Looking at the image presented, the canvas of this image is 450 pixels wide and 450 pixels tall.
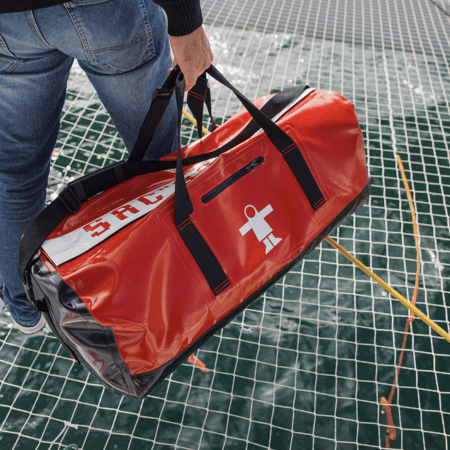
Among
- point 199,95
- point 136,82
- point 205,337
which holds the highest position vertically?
point 136,82

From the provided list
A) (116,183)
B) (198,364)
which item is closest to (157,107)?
(116,183)

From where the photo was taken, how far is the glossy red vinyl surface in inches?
24.4

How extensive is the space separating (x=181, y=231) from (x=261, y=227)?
0.17 m

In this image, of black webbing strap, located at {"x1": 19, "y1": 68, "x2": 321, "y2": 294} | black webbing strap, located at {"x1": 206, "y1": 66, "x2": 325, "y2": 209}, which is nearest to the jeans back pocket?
black webbing strap, located at {"x1": 19, "y1": 68, "x2": 321, "y2": 294}

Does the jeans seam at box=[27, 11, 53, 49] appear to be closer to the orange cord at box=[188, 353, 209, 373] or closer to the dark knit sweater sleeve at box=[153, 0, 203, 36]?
the dark knit sweater sleeve at box=[153, 0, 203, 36]

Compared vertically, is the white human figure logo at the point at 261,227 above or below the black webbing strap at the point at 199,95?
below

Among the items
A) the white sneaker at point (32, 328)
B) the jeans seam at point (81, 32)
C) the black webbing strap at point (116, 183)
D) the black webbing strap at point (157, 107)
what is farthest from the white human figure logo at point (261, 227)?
the white sneaker at point (32, 328)

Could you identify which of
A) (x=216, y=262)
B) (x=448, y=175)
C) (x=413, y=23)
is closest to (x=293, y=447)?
(x=216, y=262)

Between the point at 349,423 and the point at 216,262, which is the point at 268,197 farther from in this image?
the point at 349,423

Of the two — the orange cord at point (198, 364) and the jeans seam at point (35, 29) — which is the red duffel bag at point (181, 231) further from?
the orange cord at point (198, 364)

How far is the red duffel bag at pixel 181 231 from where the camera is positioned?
621mm

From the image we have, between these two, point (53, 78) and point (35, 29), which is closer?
point (35, 29)

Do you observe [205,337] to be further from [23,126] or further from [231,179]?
[23,126]

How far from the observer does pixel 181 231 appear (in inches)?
26.6
